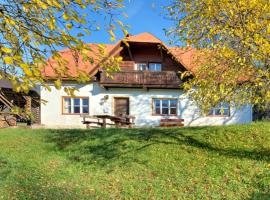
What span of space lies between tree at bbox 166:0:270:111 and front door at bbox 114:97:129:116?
52.4 feet

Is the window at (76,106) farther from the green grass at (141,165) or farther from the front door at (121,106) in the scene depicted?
the green grass at (141,165)

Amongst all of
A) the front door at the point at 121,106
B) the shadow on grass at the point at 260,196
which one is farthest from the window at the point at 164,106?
the shadow on grass at the point at 260,196

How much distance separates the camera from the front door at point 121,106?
960 inches

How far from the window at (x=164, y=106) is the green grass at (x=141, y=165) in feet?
37.7

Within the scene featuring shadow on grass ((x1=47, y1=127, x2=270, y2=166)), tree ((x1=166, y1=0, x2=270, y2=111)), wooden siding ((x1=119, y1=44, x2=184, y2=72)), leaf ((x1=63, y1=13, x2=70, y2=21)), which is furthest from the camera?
wooden siding ((x1=119, y1=44, x2=184, y2=72))

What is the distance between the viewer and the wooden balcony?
77.1 ft

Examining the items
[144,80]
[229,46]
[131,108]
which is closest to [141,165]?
[229,46]

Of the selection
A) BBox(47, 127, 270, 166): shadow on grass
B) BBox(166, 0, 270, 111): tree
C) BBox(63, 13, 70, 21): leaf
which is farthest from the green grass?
BBox(63, 13, 70, 21): leaf

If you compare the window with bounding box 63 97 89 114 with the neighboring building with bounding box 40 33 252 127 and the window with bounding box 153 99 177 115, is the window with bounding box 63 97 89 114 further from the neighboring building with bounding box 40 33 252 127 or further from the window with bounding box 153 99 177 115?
the window with bounding box 153 99 177 115

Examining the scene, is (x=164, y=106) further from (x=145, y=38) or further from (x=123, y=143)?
(x=123, y=143)

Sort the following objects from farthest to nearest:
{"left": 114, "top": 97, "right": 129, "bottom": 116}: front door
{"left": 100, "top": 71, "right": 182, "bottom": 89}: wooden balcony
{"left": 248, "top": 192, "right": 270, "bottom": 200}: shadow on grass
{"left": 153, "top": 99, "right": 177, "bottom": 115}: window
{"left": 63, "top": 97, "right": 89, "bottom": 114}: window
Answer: {"left": 153, "top": 99, "right": 177, "bottom": 115}: window, {"left": 114, "top": 97, "right": 129, "bottom": 116}: front door, {"left": 63, "top": 97, "right": 89, "bottom": 114}: window, {"left": 100, "top": 71, "right": 182, "bottom": 89}: wooden balcony, {"left": 248, "top": 192, "right": 270, "bottom": 200}: shadow on grass

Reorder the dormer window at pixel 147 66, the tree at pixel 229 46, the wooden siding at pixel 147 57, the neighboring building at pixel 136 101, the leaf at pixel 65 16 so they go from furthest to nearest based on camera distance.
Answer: the dormer window at pixel 147 66
the wooden siding at pixel 147 57
the neighboring building at pixel 136 101
the tree at pixel 229 46
the leaf at pixel 65 16

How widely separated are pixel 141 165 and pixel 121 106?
15.3 m

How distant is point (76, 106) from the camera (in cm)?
2436
